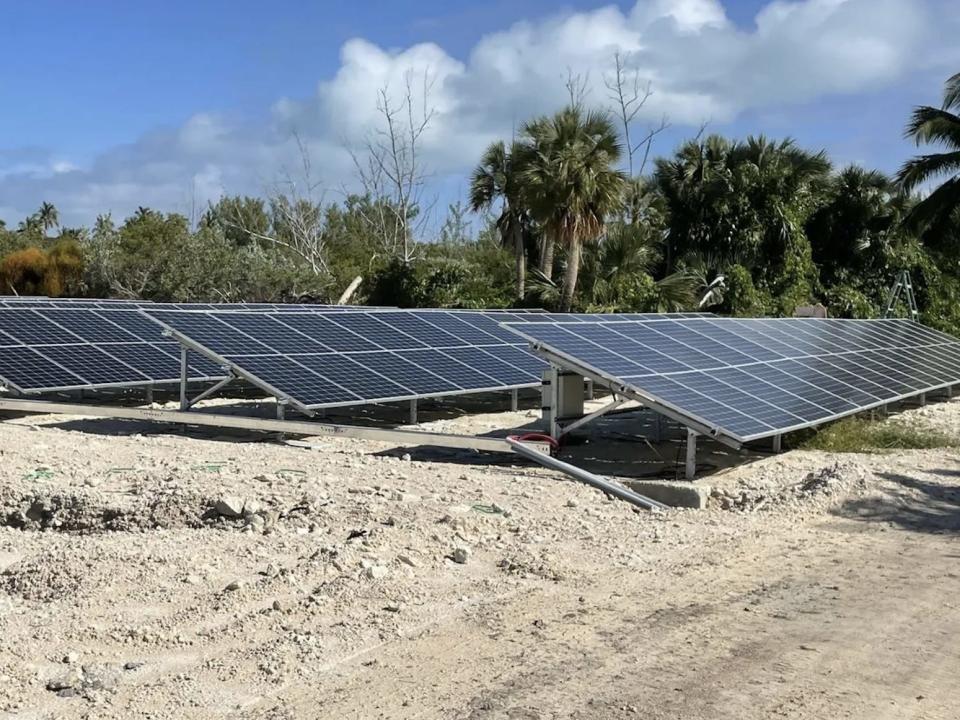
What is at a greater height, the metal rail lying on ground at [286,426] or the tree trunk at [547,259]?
the tree trunk at [547,259]

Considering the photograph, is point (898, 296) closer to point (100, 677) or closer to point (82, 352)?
point (82, 352)

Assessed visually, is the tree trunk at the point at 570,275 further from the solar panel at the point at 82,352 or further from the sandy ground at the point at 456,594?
the sandy ground at the point at 456,594

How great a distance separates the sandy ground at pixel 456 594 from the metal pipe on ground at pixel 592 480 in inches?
6.0

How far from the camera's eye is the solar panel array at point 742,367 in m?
12.1

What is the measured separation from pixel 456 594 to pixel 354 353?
928 cm

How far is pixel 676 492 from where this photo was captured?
35.2 ft

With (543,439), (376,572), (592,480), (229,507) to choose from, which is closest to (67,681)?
(376,572)

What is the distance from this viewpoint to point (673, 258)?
36.0 m

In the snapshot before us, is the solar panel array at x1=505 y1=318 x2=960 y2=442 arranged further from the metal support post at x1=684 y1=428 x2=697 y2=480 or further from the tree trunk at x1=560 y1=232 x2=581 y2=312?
the tree trunk at x1=560 y1=232 x2=581 y2=312

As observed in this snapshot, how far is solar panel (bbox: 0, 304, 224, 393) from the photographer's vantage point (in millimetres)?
16344

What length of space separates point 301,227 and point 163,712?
49.4 metres

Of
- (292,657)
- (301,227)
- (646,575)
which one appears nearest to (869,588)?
(646,575)

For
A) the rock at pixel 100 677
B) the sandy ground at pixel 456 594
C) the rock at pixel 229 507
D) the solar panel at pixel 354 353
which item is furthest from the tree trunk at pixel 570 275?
the rock at pixel 100 677

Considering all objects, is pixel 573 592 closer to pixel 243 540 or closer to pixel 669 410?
pixel 243 540
